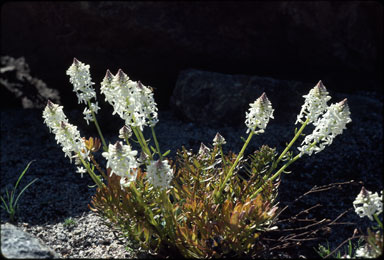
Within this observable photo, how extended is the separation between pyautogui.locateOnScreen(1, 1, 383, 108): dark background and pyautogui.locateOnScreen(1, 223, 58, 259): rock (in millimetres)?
3881

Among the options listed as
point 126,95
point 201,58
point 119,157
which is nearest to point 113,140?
point 201,58

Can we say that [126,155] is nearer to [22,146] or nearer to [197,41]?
[22,146]

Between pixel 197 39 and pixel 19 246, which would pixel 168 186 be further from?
pixel 197 39

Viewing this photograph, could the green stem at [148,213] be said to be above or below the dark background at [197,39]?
below

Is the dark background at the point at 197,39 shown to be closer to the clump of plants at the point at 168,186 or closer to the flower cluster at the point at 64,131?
the clump of plants at the point at 168,186

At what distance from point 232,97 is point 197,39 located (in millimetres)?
1377

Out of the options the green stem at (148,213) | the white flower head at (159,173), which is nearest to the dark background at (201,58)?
the green stem at (148,213)

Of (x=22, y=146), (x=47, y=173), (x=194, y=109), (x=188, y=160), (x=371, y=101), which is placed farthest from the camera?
(x=371, y=101)

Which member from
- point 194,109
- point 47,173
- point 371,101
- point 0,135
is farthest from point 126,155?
point 371,101

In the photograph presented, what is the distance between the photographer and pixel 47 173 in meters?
5.16

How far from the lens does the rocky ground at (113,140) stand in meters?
3.94

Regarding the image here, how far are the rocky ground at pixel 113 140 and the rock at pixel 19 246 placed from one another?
48 centimetres

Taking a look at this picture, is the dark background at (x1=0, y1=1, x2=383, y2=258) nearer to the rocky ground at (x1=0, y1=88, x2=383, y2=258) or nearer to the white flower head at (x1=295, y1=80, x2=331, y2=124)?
the rocky ground at (x1=0, y1=88, x2=383, y2=258)

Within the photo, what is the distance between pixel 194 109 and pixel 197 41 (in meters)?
1.33
